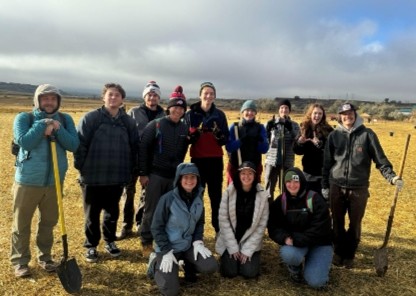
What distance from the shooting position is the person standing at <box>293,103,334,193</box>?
15.8 feet

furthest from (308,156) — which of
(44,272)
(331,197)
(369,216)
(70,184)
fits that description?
(70,184)

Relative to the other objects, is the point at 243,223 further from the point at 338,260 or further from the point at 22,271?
the point at 22,271

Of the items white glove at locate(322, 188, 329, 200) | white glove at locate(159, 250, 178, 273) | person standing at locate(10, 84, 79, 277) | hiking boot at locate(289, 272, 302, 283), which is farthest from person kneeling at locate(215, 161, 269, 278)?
person standing at locate(10, 84, 79, 277)

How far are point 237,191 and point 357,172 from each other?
6.35 ft

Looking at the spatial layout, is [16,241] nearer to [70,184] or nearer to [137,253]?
[137,253]

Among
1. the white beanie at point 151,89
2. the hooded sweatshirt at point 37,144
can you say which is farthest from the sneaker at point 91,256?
the white beanie at point 151,89

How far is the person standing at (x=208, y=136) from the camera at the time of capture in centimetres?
459

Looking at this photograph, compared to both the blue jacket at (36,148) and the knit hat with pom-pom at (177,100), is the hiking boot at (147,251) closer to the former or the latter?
the blue jacket at (36,148)

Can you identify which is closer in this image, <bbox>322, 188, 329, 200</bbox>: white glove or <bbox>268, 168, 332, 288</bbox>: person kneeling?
<bbox>268, 168, 332, 288</bbox>: person kneeling

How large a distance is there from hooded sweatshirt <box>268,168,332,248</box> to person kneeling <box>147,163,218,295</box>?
1.18 m

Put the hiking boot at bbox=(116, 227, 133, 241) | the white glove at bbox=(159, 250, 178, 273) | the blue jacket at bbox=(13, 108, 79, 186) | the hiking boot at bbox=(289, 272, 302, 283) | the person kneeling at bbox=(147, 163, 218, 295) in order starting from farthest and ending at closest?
the hiking boot at bbox=(116, 227, 133, 241) → the hiking boot at bbox=(289, 272, 302, 283) → the person kneeling at bbox=(147, 163, 218, 295) → the white glove at bbox=(159, 250, 178, 273) → the blue jacket at bbox=(13, 108, 79, 186)

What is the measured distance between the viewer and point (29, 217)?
12.0ft

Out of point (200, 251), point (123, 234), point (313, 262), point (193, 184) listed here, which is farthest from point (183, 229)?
point (313, 262)

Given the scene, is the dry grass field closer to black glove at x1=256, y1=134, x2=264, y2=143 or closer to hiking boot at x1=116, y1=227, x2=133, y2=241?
hiking boot at x1=116, y1=227, x2=133, y2=241
